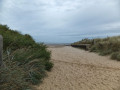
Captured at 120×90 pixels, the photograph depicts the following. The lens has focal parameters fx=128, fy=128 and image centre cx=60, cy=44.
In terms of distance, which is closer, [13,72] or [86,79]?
[13,72]

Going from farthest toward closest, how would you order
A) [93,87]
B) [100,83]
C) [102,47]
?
[102,47] → [100,83] → [93,87]

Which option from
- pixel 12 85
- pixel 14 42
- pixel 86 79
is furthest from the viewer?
pixel 14 42

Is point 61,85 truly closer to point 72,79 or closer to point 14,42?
point 72,79

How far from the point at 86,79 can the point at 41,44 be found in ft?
11.6

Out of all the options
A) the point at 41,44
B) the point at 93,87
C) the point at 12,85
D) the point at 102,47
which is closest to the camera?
the point at 12,85

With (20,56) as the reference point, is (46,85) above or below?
below

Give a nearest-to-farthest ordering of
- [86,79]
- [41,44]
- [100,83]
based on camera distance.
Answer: [100,83] → [86,79] → [41,44]

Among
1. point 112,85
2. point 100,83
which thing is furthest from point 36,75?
point 112,85

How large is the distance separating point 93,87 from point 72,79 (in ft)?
3.42

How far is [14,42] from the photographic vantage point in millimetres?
5812

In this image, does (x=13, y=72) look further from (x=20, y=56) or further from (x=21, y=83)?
(x=20, y=56)

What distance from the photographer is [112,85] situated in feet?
15.1

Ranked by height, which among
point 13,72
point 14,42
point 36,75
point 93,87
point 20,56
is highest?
point 14,42

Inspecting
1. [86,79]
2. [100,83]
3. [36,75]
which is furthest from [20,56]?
[100,83]
